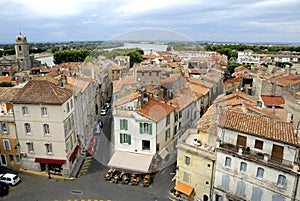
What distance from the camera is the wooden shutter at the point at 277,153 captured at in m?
12.2

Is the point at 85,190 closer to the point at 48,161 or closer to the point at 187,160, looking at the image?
the point at 48,161

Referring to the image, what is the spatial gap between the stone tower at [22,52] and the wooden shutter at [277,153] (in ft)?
213

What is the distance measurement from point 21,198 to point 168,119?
1174 centimetres

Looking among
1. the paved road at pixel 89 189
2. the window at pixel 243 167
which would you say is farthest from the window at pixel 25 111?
the window at pixel 243 167

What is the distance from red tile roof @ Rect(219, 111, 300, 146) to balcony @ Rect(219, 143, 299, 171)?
1039 mm

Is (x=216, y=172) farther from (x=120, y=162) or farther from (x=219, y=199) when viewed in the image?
(x=120, y=162)

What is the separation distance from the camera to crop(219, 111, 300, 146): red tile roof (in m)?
12.1

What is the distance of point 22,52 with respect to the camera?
207 ft

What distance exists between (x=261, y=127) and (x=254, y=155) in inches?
63.3

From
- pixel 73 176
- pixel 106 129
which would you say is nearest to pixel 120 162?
pixel 73 176

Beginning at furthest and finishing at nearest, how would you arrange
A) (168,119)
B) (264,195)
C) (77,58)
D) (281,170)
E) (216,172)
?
(77,58) < (168,119) < (216,172) < (264,195) < (281,170)

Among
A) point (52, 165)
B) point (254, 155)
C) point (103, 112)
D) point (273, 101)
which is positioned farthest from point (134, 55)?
point (273, 101)

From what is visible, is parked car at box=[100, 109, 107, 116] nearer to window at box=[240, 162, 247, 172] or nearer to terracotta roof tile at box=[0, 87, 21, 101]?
terracotta roof tile at box=[0, 87, 21, 101]

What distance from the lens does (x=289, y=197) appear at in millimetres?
11969
